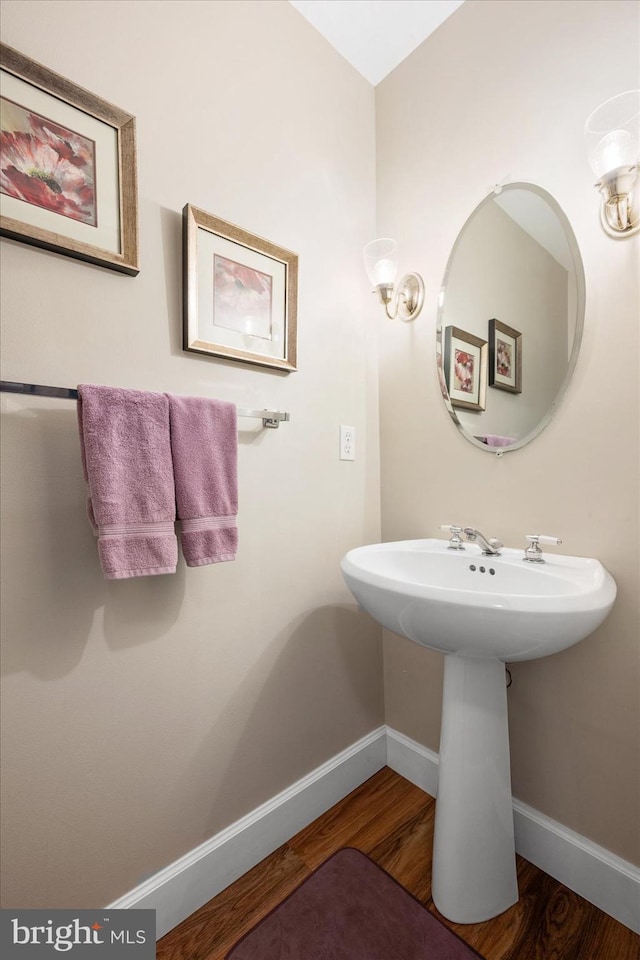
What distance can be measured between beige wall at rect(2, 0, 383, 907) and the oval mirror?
0.33 meters

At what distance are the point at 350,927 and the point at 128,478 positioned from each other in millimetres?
1150

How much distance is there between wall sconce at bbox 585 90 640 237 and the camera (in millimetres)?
955

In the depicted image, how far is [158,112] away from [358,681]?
1718 mm

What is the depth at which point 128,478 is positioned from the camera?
0.88 meters

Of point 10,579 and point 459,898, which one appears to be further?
point 459,898

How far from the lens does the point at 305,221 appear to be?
1.36 meters

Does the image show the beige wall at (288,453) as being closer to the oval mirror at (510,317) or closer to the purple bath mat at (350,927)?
the oval mirror at (510,317)

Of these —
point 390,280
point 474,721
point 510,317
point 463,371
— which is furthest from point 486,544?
point 390,280

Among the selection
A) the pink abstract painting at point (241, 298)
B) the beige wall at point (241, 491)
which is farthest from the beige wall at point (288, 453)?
the pink abstract painting at point (241, 298)

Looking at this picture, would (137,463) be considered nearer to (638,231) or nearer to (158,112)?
(158,112)

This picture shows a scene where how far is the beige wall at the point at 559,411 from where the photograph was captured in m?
1.04

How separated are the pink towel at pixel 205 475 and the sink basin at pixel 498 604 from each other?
1.03 feet

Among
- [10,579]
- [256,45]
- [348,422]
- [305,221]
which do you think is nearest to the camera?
[10,579]

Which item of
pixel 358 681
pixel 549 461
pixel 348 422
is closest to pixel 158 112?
pixel 348 422
